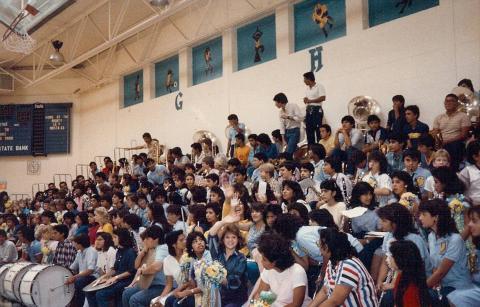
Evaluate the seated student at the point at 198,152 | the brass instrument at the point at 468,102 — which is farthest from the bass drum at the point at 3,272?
the brass instrument at the point at 468,102

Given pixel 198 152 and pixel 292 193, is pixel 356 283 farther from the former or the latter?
pixel 198 152

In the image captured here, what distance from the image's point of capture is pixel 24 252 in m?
9.99

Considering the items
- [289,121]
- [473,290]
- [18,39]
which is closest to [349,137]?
[289,121]

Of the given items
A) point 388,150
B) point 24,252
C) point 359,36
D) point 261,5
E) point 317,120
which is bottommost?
point 24,252

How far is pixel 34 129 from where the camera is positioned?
1956 cm

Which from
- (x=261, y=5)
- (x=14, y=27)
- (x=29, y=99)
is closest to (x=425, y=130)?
(x=261, y=5)

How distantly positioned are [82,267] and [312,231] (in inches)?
160

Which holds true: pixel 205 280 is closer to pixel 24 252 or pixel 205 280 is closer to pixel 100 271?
pixel 100 271

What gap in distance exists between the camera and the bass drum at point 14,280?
802cm

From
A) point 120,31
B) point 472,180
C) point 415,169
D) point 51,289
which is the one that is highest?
point 120,31

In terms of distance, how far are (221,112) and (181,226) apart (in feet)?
24.3

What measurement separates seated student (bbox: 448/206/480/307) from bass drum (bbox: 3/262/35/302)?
605 centimetres

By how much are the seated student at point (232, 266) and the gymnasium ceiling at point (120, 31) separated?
7001 millimetres

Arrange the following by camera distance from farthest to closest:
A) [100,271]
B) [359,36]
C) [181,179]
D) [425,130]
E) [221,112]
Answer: [221,112], [359,36], [181,179], [425,130], [100,271]
